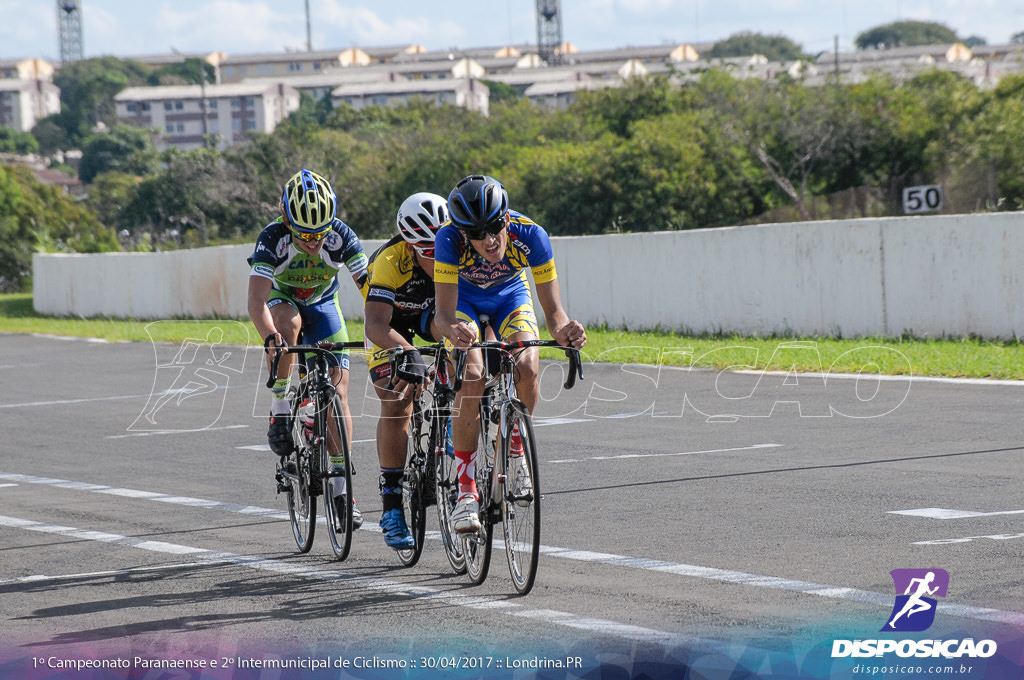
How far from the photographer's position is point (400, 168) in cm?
5050

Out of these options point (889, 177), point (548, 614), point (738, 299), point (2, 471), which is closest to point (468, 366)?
point (548, 614)

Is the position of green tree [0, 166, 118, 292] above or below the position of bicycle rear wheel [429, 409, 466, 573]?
above

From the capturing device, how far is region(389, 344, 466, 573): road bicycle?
6.94 metres

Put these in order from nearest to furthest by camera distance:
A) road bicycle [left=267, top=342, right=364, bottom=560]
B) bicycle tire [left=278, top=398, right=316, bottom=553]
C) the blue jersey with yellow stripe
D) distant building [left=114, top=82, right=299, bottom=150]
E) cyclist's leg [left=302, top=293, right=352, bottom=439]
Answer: the blue jersey with yellow stripe
road bicycle [left=267, top=342, right=364, bottom=560]
bicycle tire [left=278, top=398, right=316, bottom=553]
cyclist's leg [left=302, top=293, right=352, bottom=439]
distant building [left=114, top=82, right=299, bottom=150]

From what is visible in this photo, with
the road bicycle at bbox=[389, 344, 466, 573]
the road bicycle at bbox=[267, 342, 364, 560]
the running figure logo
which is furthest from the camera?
the road bicycle at bbox=[267, 342, 364, 560]

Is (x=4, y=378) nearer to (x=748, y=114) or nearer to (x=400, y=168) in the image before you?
(x=748, y=114)

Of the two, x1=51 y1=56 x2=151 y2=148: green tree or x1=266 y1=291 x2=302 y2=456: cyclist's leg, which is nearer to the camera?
x1=266 y1=291 x2=302 y2=456: cyclist's leg

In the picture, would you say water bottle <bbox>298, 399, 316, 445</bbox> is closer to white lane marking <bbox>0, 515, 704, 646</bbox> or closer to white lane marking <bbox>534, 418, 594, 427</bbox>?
white lane marking <bbox>0, 515, 704, 646</bbox>

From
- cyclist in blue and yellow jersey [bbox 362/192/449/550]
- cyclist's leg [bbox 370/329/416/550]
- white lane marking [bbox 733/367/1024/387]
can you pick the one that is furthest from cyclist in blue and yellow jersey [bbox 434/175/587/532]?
white lane marking [bbox 733/367/1024/387]

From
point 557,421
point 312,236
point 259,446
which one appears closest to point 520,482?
point 312,236

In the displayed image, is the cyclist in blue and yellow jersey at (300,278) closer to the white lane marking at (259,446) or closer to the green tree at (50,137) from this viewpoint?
the white lane marking at (259,446)

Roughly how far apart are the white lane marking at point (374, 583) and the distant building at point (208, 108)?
174227 mm

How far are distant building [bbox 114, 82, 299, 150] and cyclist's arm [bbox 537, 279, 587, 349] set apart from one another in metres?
176

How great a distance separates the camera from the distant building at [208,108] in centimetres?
18150
